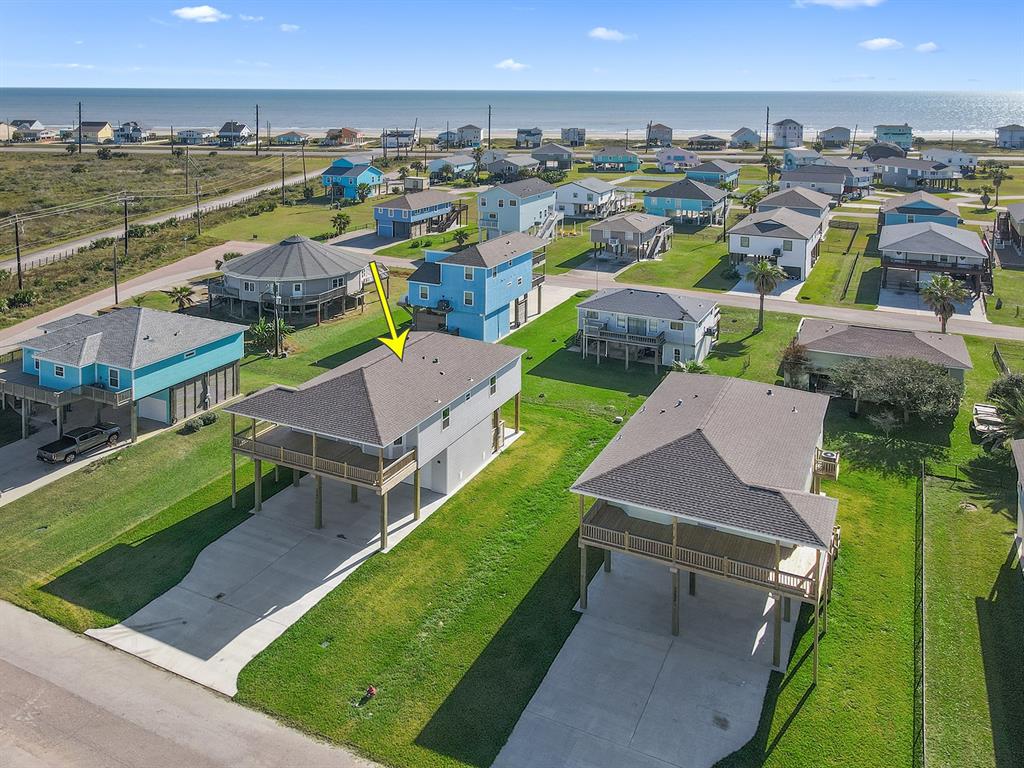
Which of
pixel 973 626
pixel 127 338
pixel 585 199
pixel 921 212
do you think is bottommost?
pixel 973 626

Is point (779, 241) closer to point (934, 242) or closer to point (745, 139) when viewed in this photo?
point (934, 242)

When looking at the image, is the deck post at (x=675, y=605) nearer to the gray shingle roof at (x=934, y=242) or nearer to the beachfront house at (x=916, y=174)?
the gray shingle roof at (x=934, y=242)

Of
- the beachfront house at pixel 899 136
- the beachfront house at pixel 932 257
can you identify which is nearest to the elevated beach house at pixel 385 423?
the beachfront house at pixel 932 257

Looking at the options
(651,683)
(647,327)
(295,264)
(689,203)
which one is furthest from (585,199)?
(651,683)

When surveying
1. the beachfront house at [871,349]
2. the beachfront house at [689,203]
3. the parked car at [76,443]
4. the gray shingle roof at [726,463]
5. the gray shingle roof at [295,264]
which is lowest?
the parked car at [76,443]

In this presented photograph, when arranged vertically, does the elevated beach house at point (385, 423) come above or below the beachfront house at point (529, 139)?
below

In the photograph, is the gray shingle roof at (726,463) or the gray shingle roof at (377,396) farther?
the gray shingle roof at (377,396)
